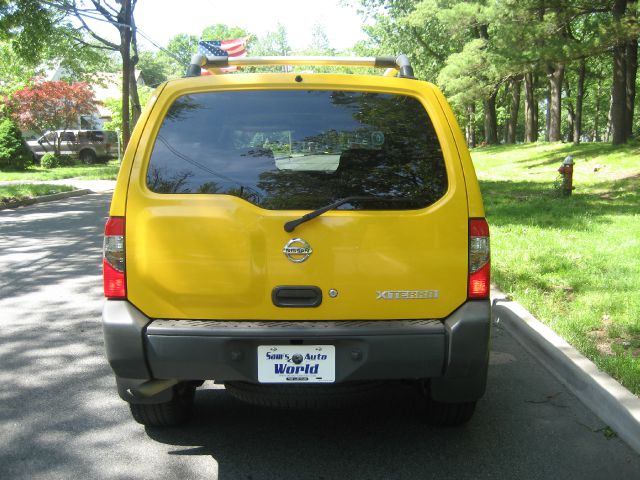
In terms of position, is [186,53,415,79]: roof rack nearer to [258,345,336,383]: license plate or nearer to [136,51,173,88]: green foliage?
[258,345,336,383]: license plate

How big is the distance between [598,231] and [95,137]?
3148cm

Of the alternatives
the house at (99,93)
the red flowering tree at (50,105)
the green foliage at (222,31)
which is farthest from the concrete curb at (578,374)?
the green foliage at (222,31)

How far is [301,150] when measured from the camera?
3.20 m

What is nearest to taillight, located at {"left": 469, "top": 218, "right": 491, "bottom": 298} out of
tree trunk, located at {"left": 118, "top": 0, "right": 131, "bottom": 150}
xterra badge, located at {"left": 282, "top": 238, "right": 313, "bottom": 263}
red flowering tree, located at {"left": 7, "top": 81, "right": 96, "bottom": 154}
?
xterra badge, located at {"left": 282, "top": 238, "right": 313, "bottom": 263}

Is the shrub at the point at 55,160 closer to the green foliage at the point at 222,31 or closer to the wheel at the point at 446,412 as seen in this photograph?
the wheel at the point at 446,412

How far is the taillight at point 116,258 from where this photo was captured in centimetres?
306

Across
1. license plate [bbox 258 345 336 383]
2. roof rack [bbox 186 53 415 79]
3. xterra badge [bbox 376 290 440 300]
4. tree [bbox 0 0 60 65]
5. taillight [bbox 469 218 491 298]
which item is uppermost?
tree [bbox 0 0 60 65]

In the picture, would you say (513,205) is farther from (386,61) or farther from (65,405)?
(65,405)

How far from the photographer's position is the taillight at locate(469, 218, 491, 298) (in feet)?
10.1

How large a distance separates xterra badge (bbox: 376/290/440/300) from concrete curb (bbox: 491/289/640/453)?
1395 millimetres

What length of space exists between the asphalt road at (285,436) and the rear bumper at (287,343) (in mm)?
506

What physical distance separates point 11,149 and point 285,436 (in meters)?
27.3

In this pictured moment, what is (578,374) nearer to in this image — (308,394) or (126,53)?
(308,394)

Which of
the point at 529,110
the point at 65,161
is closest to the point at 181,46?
the point at 65,161
